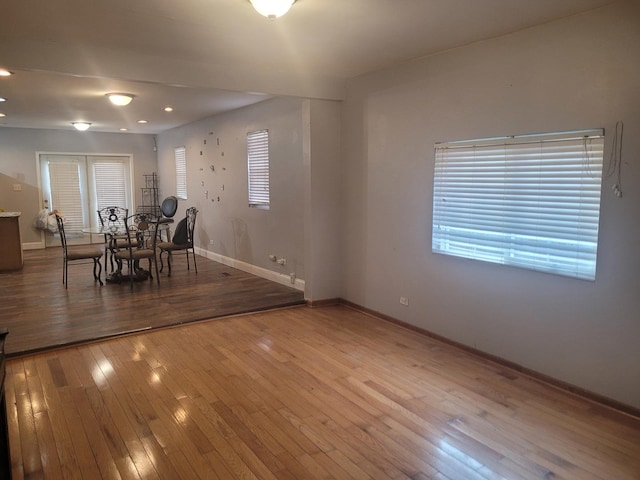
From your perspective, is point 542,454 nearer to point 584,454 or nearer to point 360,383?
point 584,454

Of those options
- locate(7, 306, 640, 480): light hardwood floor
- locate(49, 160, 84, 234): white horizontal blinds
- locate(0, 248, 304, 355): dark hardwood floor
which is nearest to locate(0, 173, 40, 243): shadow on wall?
locate(49, 160, 84, 234): white horizontal blinds

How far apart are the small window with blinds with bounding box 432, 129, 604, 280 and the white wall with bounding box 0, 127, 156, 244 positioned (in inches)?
325

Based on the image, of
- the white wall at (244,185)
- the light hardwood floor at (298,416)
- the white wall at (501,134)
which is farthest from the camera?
the white wall at (244,185)

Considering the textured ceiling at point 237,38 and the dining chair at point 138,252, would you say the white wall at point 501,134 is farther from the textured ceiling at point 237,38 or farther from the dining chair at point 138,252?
the dining chair at point 138,252

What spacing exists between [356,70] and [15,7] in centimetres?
278

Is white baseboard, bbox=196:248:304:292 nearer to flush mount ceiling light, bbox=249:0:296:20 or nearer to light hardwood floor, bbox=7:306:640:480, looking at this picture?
light hardwood floor, bbox=7:306:640:480

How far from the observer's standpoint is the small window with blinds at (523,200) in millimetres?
2857

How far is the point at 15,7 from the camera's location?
2707 mm

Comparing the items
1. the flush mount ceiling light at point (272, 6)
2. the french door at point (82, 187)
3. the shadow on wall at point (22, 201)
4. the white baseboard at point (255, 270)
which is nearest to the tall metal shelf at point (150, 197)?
the french door at point (82, 187)

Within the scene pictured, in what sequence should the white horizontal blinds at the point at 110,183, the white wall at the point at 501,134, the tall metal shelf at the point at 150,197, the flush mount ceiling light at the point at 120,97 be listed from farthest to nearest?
the tall metal shelf at the point at 150,197 < the white horizontal blinds at the point at 110,183 < the flush mount ceiling light at the point at 120,97 < the white wall at the point at 501,134

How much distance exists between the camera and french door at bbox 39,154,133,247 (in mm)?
9164

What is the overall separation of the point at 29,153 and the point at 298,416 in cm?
879

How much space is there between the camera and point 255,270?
659cm

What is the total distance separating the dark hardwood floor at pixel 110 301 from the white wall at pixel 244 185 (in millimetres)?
487
